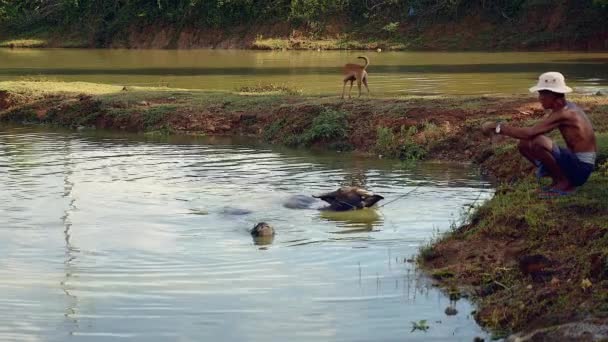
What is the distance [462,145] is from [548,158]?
6.62 m

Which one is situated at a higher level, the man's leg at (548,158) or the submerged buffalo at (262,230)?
the man's leg at (548,158)

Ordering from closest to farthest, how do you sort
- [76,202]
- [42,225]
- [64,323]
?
[64,323] → [42,225] → [76,202]

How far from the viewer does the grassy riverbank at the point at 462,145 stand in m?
7.11

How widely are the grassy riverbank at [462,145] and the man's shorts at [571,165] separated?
0.20m

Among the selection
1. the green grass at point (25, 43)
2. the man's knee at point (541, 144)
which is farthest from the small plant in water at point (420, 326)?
the green grass at point (25, 43)

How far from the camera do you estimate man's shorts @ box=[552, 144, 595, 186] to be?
27.3ft

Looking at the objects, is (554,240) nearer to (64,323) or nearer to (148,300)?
(148,300)

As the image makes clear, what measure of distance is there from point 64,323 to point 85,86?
1592 cm

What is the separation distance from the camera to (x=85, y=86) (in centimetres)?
2272

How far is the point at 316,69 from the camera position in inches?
1175

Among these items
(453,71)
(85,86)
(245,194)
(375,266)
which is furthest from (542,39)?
(375,266)

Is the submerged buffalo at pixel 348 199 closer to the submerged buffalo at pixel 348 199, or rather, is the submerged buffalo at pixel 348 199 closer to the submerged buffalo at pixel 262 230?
the submerged buffalo at pixel 348 199

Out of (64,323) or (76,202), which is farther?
(76,202)

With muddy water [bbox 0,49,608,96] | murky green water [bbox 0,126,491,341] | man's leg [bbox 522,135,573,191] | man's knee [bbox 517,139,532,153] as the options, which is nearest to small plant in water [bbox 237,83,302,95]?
muddy water [bbox 0,49,608,96]
